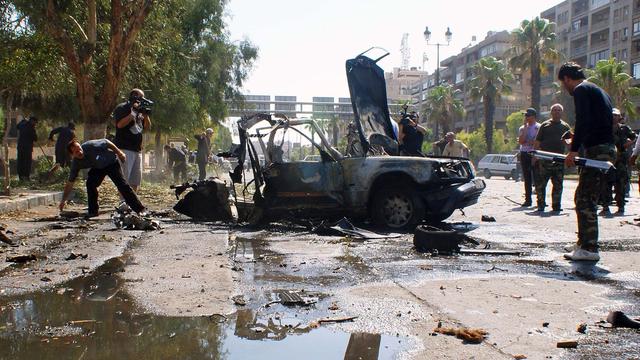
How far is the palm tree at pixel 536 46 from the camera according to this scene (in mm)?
50656

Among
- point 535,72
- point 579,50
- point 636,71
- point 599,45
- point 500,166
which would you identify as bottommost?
point 500,166

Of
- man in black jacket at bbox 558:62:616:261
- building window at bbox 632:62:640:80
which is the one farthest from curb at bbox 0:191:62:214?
building window at bbox 632:62:640:80

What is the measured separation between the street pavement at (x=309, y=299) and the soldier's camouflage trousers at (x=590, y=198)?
0.29 metres

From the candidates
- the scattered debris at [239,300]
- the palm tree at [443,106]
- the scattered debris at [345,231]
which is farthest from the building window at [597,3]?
the scattered debris at [239,300]

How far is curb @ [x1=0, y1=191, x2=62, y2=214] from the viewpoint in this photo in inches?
401

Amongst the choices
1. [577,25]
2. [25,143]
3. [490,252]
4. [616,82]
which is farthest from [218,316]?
[577,25]

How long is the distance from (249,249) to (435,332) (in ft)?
11.5

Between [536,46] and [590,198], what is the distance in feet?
160

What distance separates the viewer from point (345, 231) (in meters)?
7.95

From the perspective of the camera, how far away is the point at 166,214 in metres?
10.4

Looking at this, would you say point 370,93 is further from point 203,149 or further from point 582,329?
point 203,149

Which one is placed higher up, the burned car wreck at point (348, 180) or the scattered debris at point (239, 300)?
the burned car wreck at point (348, 180)

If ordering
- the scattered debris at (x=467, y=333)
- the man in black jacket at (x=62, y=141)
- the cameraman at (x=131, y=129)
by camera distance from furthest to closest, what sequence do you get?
1. the man in black jacket at (x=62, y=141)
2. the cameraman at (x=131, y=129)
3. the scattered debris at (x=467, y=333)

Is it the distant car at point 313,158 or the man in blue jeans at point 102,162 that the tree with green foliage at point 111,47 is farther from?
the distant car at point 313,158
